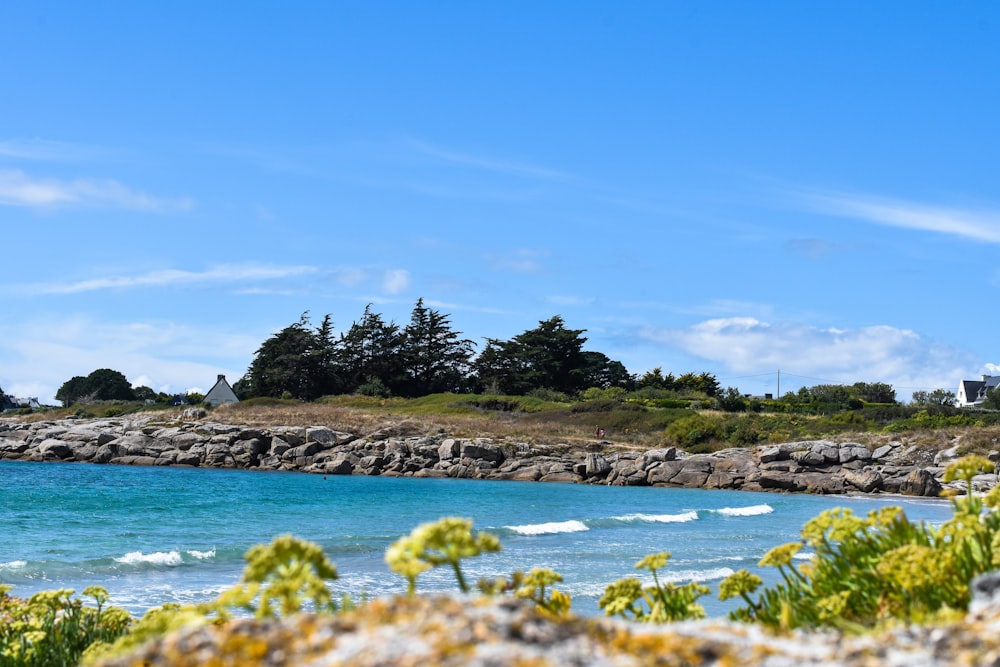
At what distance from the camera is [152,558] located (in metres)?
17.0

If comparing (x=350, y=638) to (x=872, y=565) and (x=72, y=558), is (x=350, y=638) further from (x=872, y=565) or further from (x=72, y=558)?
(x=72, y=558)

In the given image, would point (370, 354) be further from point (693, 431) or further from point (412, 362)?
point (693, 431)

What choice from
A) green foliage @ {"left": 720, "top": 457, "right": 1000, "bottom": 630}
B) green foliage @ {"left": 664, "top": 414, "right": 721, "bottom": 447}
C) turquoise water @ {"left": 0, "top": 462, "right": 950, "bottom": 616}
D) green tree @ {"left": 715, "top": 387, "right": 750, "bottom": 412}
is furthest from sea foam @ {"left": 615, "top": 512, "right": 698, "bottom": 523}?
green tree @ {"left": 715, "top": 387, "right": 750, "bottom": 412}

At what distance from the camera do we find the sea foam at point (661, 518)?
87.5 feet

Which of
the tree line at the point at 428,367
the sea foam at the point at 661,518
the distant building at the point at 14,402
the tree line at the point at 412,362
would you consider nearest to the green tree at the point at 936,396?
the tree line at the point at 428,367

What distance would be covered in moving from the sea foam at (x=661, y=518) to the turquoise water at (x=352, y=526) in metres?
0.07

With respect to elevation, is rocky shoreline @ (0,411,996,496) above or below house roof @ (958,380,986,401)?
below

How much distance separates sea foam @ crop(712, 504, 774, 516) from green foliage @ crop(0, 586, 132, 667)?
2528 centimetres

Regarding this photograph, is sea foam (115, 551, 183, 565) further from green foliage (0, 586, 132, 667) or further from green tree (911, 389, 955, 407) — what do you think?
green tree (911, 389, 955, 407)

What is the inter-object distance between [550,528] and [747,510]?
9.45 m

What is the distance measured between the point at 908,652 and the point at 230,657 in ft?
5.39

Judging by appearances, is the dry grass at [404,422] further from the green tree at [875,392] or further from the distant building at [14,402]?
the distant building at [14,402]

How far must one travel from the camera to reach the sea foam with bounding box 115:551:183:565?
657 inches

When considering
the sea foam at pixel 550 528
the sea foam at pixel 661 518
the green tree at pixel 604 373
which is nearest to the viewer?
the sea foam at pixel 550 528
